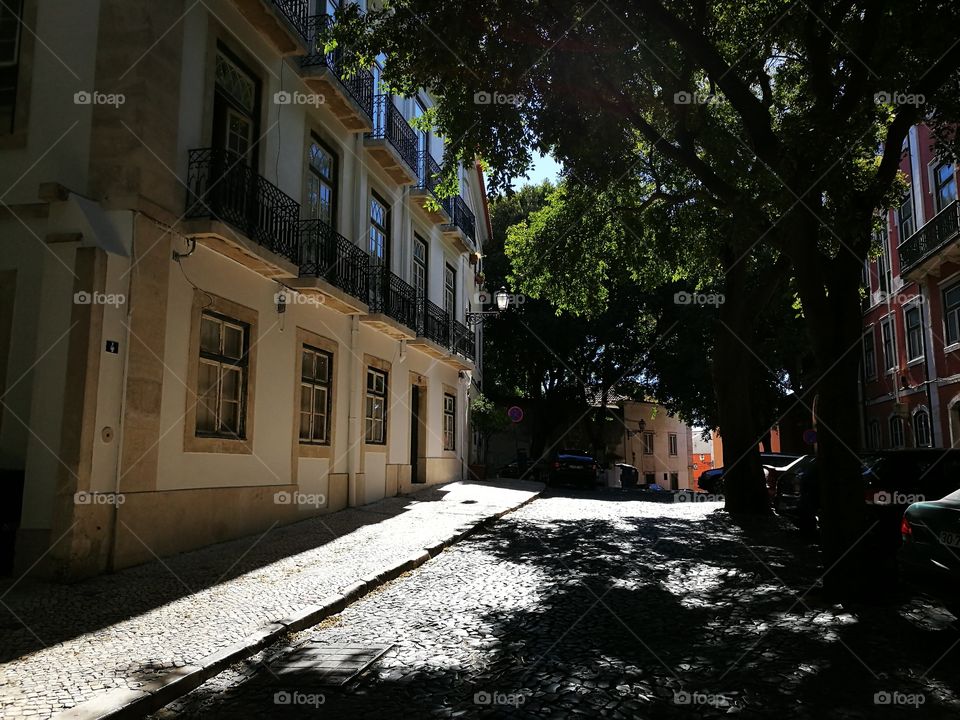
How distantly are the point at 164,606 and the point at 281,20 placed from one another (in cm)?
871

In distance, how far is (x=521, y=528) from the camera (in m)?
12.5

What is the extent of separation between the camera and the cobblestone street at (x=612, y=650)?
428cm

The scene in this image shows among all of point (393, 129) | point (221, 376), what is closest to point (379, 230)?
point (393, 129)

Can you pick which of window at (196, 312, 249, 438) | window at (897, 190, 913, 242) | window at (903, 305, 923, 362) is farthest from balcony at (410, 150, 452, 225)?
window at (903, 305, 923, 362)

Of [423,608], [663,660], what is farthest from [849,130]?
[423,608]

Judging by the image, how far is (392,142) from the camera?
53.5ft

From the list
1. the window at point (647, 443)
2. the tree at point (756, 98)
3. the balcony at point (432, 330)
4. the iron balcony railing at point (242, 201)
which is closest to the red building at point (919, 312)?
the tree at point (756, 98)

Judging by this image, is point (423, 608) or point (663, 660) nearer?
point (663, 660)

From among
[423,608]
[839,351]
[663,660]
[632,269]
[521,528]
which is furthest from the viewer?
[632,269]

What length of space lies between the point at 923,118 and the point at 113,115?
383 inches

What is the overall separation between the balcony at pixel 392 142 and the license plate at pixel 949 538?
12541mm

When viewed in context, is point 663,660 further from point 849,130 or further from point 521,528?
point 521,528

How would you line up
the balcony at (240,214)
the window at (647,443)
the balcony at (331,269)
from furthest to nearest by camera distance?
1. the window at (647,443)
2. the balcony at (331,269)
3. the balcony at (240,214)

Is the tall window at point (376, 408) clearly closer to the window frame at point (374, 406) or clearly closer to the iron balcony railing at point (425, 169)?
the window frame at point (374, 406)
